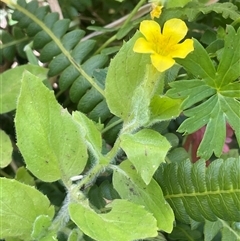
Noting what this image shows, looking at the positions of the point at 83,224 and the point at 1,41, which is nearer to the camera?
the point at 83,224

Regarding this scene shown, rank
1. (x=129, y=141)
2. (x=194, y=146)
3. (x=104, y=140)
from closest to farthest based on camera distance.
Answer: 1. (x=129, y=141)
2. (x=104, y=140)
3. (x=194, y=146)

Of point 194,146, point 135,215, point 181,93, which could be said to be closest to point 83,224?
point 135,215

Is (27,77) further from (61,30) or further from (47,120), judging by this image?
(61,30)

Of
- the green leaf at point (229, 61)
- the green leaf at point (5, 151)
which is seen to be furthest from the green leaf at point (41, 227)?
the green leaf at point (229, 61)

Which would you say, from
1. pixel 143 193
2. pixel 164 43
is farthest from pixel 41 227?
pixel 164 43

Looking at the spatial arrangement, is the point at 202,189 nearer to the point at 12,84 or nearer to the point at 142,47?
the point at 142,47

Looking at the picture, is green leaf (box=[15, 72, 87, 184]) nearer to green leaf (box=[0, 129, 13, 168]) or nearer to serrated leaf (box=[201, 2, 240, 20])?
green leaf (box=[0, 129, 13, 168])

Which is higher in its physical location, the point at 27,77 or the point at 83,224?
the point at 27,77
